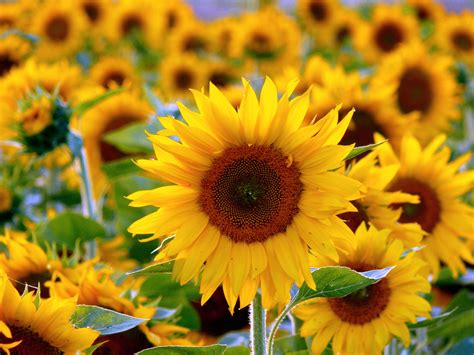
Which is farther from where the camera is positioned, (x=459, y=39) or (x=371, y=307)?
(x=459, y=39)

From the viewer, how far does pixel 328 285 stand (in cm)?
78

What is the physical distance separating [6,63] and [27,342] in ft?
4.96

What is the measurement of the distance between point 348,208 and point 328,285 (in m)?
0.07

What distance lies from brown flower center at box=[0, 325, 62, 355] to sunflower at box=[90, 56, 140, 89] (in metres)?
1.50

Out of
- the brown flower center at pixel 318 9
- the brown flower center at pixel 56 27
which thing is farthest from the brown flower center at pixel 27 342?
the brown flower center at pixel 318 9

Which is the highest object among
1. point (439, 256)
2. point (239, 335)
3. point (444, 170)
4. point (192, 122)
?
point (192, 122)

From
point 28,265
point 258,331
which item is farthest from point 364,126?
point 258,331

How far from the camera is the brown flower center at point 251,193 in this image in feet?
2.61

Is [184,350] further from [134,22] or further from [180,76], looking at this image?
[134,22]

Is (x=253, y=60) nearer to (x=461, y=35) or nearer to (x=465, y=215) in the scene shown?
(x=461, y=35)

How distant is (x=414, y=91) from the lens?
6.56 ft

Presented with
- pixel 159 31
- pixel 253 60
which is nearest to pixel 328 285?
pixel 253 60

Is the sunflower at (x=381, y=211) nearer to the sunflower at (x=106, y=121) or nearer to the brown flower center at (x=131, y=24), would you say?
the sunflower at (x=106, y=121)

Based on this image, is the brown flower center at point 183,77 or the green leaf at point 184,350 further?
the brown flower center at point 183,77
